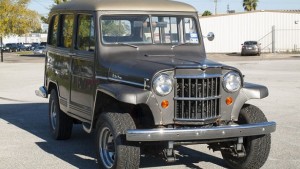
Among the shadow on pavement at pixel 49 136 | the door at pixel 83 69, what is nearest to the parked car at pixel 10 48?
the shadow on pavement at pixel 49 136

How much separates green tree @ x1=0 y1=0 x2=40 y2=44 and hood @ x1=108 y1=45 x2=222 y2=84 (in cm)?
3720

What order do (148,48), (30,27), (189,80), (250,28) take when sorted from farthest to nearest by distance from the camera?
(250,28) → (30,27) → (148,48) → (189,80)

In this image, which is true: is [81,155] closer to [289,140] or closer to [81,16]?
[81,16]

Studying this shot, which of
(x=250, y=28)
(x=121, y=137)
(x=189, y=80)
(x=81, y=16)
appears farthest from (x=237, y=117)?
(x=250, y=28)

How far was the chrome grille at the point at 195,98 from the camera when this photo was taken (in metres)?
5.88

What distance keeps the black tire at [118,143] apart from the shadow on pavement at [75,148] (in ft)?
2.81

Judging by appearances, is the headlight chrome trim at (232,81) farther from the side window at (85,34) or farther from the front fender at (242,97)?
the side window at (85,34)

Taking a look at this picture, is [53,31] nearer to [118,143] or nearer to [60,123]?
[60,123]

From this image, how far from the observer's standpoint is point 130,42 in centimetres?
716

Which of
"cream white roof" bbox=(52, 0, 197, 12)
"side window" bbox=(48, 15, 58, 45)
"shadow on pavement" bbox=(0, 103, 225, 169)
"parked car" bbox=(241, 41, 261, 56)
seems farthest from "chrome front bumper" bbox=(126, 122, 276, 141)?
"parked car" bbox=(241, 41, 261, 56)

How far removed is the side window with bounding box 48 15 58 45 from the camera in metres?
8.95

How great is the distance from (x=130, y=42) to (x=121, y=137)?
1.72 meters

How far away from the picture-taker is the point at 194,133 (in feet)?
18.6

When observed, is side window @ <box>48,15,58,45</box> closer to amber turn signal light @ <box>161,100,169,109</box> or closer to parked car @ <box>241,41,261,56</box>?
amber turn signal light @ <box>161,100,169,109</box>
